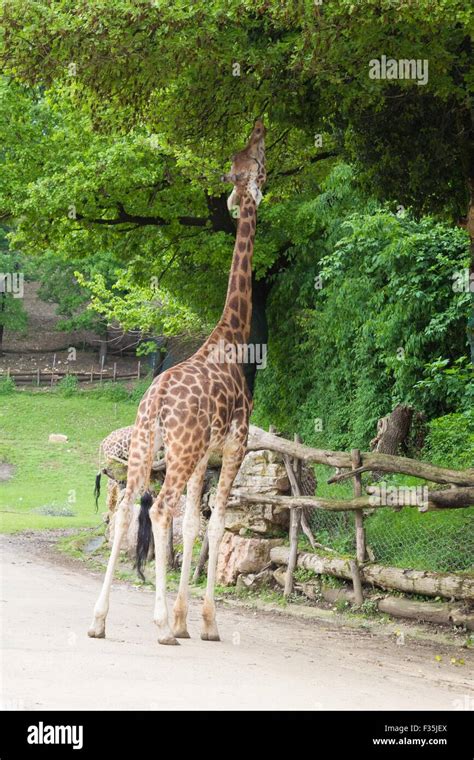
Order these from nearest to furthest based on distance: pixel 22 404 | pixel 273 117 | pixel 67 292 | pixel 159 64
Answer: pixel 159 64 → pixel 273 117 → pixel 22 404 → pixel 67 292

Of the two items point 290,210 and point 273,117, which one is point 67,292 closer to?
point 290,210

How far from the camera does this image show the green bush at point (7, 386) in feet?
160

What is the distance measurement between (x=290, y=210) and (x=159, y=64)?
12429 mm

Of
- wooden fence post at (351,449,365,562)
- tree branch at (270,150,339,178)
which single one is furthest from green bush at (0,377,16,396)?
wooden fence post at (351,449,365,562)

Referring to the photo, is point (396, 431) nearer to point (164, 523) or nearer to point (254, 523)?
point (254, 523)

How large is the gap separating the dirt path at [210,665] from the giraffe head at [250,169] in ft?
15.3

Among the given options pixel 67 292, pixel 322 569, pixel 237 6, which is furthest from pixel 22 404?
pixel 237 6

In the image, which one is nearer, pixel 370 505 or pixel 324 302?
pixel 370 505

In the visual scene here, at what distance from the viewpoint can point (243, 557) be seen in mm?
15062

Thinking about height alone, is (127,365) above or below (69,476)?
above

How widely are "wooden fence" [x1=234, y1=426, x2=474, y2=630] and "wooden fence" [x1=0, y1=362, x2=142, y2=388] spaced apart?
3673cm

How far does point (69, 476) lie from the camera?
36.5 m

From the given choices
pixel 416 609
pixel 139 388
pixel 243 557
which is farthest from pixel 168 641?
pixel 139 388

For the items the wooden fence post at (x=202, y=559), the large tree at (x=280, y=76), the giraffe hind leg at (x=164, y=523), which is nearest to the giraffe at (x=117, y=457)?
the wooden fence post at (x=202, y=559)
